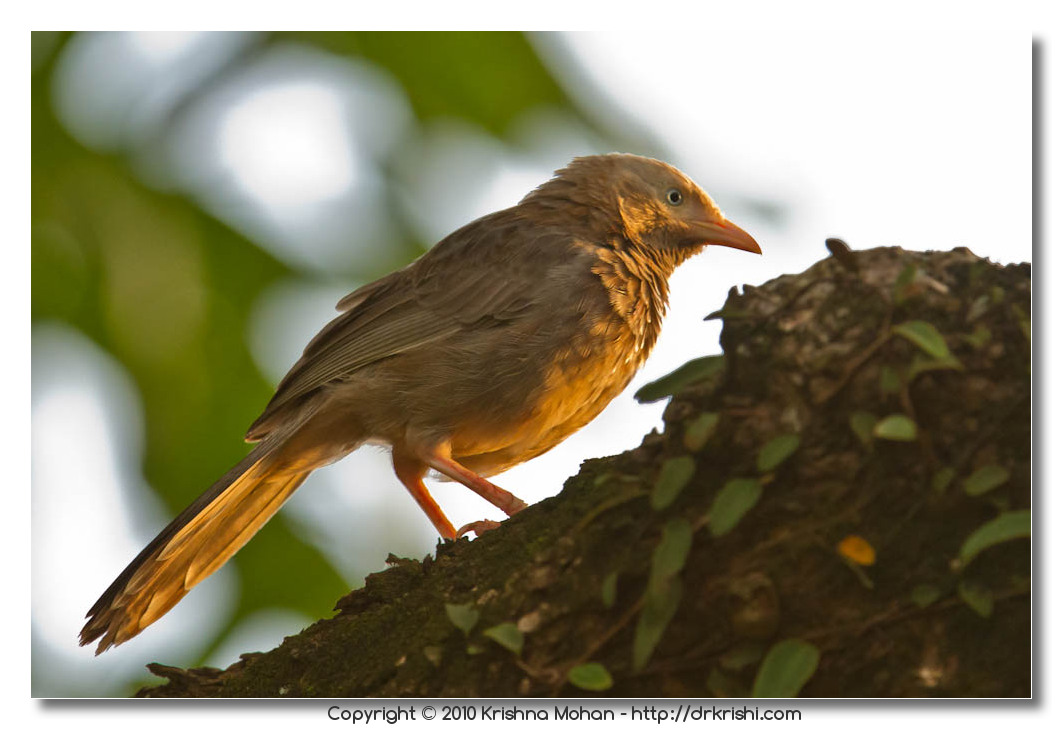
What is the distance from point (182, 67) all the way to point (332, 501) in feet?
6.52

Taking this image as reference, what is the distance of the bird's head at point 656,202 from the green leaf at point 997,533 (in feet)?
8.11

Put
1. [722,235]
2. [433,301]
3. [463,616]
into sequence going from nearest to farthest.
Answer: [463,616] < [433,301] < [722,235]

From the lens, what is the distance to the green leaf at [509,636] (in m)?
2.80

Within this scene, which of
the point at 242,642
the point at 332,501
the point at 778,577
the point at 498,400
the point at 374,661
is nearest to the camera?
the point at 778,577

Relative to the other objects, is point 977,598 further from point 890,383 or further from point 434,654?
point 434,654

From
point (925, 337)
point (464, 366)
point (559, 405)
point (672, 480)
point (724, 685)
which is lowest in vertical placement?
point (724, 685)

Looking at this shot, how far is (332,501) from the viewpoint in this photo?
4902 millimetres

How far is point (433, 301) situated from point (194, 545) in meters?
1.37

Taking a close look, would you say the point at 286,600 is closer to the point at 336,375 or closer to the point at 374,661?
the point at 336,375

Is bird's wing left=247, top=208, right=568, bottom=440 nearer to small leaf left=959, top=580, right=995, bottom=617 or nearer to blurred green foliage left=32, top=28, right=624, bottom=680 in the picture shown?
blurred green foliage left=32, top=28, right=624, bottom=680

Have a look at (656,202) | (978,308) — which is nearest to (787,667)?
(978,308)

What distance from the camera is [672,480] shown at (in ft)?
8.82

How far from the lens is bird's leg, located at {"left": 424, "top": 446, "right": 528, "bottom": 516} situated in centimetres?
417

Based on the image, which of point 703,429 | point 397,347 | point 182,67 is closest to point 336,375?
point 397,347
